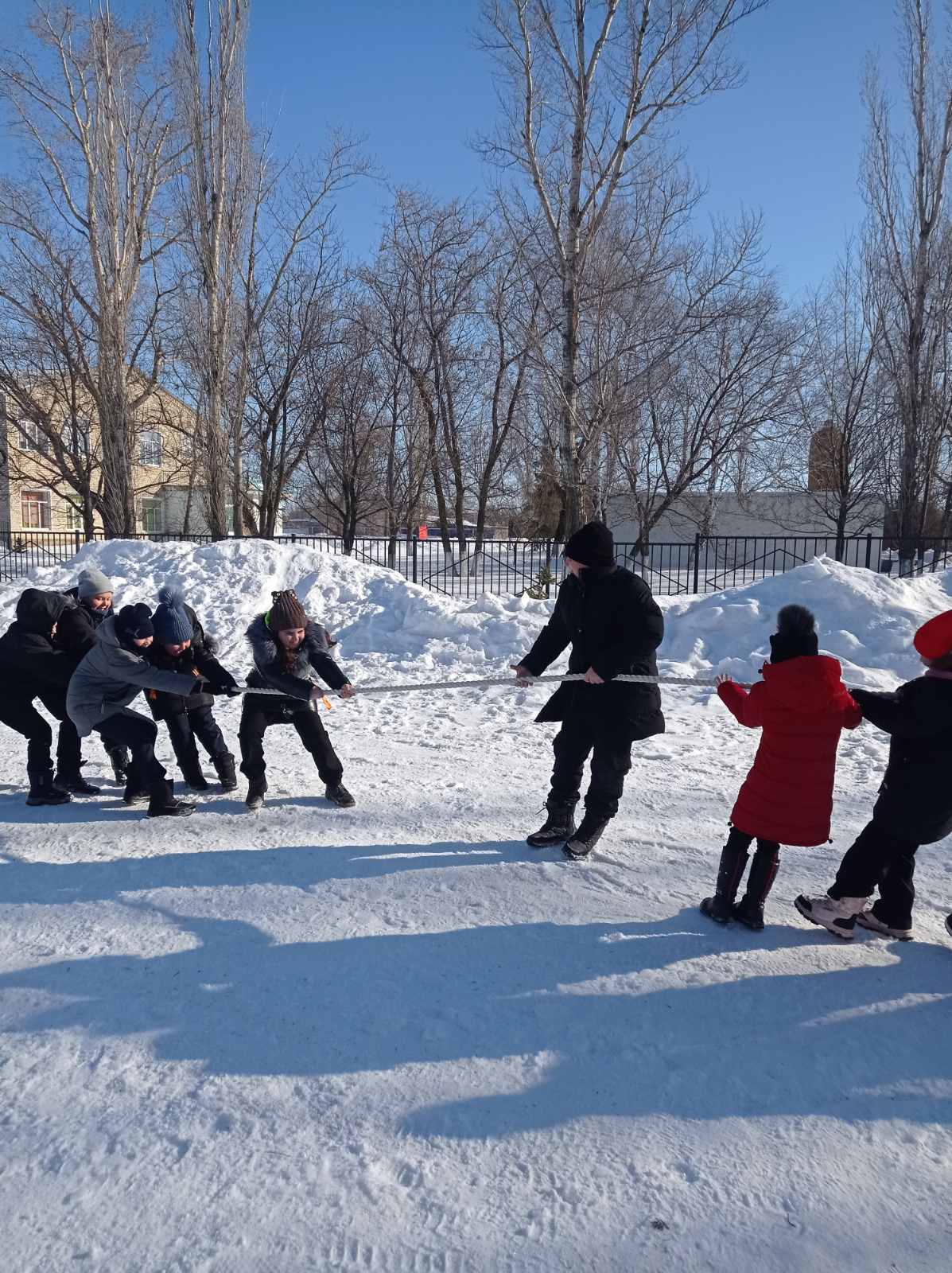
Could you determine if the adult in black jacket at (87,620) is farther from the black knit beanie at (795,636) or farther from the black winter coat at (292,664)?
the black knit beanie at (795,636)

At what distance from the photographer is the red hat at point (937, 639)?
10.2 ft

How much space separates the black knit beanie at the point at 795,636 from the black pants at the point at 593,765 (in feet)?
3.28

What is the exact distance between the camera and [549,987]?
301 centimetres

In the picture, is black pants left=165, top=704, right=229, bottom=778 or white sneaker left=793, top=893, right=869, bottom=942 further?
black pants left=165, top=704, right=229, bottom=778

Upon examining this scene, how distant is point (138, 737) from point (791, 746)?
3566 millimetres

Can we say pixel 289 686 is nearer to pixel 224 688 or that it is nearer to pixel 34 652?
pixel 224 688

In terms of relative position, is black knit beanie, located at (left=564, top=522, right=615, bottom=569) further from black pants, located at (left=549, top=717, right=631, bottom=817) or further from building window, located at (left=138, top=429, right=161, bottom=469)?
building window, located at (left=138, top=429, right=161, bottom=469)

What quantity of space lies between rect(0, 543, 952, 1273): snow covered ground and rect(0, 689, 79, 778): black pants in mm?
321

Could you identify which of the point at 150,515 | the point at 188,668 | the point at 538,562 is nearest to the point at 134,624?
the point at 188,668

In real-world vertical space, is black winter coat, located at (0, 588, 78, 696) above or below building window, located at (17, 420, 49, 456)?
below

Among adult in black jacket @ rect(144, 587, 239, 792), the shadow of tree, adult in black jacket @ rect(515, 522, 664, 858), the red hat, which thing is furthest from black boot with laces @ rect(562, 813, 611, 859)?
adult in black jacket @ rect(144, 587, 239, 792)

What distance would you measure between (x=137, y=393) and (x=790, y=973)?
2571 centimetres

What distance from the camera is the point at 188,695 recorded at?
489 cm

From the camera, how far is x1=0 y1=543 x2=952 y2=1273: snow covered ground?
6.54 ft
